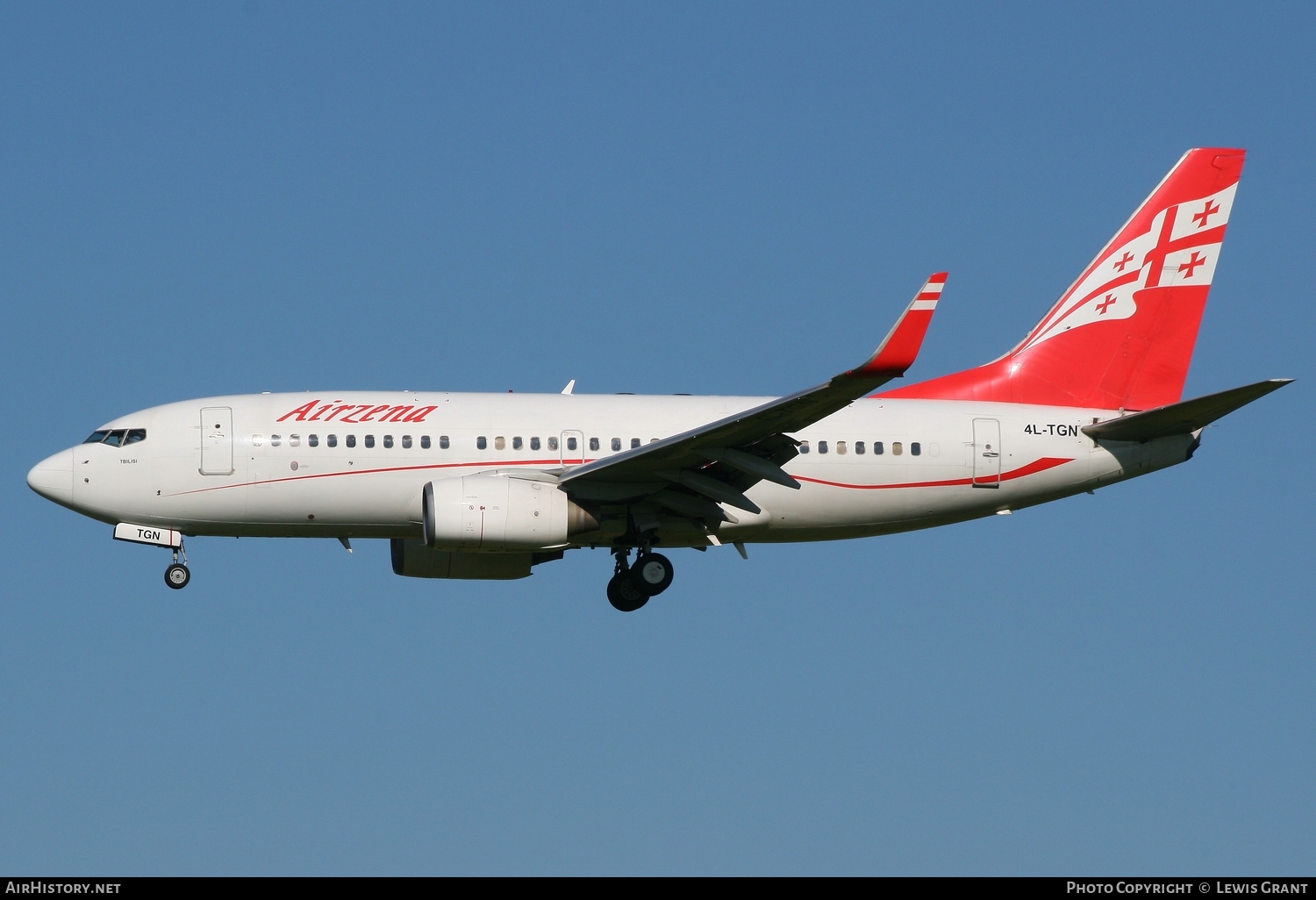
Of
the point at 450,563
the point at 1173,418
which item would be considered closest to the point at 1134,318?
the point at 1173,418

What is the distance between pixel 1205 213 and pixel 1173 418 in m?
6.85

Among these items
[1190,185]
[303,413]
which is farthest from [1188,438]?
[303,413]

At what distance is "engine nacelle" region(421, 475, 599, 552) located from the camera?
32.8m

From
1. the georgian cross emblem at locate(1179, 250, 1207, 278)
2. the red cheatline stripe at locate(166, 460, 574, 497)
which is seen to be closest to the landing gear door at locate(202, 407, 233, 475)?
the red cheatline stripe at locate(166, 460, 574, 497)

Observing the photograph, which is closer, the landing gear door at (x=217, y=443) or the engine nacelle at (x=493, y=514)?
the engine nacelle at (x=493, y=514)

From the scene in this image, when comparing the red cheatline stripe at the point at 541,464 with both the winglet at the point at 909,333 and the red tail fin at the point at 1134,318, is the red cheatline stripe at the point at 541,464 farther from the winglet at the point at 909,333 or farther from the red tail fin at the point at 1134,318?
the winglet at the point at 909,333

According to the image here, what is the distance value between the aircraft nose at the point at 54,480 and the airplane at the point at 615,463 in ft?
0.12

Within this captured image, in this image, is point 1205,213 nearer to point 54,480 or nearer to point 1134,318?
point 1134,318

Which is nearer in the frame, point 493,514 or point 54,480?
point 493,514

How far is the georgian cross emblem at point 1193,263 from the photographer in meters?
39.9

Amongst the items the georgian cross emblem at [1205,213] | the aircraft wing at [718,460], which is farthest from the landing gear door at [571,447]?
the georgian cross emblem at [1205,213]

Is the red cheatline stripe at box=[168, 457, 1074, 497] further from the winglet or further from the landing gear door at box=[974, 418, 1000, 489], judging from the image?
the winglet

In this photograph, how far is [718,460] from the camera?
33.1 m

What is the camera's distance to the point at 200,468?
3397cm
